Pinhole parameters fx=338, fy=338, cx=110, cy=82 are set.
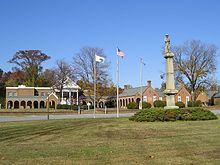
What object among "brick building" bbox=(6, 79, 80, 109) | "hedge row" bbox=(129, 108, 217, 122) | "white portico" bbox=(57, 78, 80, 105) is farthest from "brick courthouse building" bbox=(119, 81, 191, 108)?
"hedge row" bbox=(129, 108, 217, 122)

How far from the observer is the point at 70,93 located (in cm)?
8119

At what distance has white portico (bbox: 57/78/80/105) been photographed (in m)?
77.6

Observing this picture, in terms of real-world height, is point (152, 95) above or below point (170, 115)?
above

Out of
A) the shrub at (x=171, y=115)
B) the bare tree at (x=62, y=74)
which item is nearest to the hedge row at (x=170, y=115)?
the shrub at (x=171, y=115)

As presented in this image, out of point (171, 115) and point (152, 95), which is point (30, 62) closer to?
point (152, 95)

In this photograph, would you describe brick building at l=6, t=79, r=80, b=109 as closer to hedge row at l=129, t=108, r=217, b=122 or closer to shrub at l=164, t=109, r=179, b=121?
hedge row at l=129, t=108, r=217, b=122

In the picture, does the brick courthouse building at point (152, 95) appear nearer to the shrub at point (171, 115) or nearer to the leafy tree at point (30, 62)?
the leafy tree at point (30, 62)

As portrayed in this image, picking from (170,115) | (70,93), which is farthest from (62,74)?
(170,115)

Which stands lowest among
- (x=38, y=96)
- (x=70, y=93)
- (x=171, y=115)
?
(x=171, y=115)

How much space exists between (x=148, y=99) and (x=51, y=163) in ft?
241

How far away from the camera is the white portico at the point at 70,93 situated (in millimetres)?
77625

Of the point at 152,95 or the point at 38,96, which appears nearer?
the point at 152,95

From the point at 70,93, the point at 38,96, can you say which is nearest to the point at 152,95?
the point at 70,93

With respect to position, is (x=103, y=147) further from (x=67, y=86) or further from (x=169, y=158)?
(x=67, y=86)
